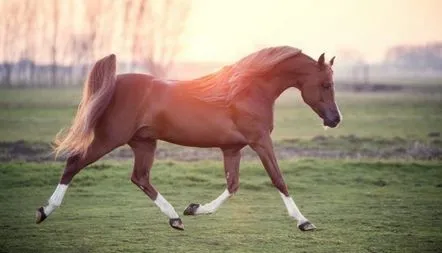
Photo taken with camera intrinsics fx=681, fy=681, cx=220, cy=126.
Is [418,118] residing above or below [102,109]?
below

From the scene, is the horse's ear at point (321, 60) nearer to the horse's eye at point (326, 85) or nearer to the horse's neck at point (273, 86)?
the horse's eye at point (326, 85)

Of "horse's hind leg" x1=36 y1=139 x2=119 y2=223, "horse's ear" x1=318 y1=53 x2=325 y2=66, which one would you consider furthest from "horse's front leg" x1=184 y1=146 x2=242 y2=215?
"horse's ear" x1=318 y1=53 x2=325 y2=66

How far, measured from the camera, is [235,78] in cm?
782

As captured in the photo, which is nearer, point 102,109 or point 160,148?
point 102,109

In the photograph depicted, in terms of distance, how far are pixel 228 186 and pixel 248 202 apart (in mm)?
3121

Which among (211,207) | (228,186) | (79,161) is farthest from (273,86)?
(79,161)

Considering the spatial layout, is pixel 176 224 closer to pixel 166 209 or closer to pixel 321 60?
pixel 166 209

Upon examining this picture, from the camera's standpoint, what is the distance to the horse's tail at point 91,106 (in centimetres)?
780

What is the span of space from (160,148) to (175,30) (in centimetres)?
3691

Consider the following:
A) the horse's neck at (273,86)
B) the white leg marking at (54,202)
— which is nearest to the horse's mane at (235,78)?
the horse's neck at (273,86)

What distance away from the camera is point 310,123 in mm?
30016

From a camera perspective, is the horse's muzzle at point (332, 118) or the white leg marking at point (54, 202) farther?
the horse's muzzle at point (332, 118)

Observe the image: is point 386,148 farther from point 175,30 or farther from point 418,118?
point 175,30

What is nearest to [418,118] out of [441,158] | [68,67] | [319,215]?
[441,158]
